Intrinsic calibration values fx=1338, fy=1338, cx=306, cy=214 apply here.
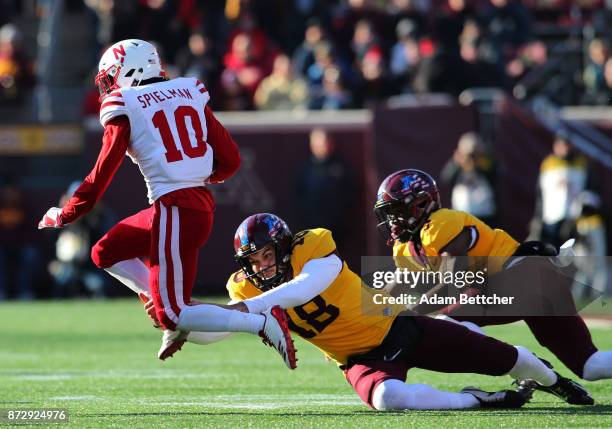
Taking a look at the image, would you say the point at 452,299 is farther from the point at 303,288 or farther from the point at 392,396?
the point at 303,288

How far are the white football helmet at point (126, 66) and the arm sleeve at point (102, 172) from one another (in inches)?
11.8

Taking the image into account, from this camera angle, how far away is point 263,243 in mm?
6008

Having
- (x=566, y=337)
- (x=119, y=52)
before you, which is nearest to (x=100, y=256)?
(x=119, y=52)

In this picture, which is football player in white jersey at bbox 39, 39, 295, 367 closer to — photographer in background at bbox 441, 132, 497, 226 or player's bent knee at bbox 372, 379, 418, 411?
player's bent knee at bbox 372, 379, 418, 411

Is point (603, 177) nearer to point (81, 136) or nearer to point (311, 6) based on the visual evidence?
point (311, 6)

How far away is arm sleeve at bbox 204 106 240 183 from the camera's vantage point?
6.80 metres

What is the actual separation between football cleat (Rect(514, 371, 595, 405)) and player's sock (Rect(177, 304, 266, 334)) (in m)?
1.33

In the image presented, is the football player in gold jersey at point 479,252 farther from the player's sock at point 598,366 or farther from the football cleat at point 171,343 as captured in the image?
the football cleat at point 171,343

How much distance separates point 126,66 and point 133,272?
1038 millimetres

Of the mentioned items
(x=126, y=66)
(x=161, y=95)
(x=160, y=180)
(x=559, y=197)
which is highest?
(x=126, y=66)

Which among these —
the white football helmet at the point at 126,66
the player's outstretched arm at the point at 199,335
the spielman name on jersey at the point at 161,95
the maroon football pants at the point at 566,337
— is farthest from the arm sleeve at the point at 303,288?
the white football helmet at the point at 126,66

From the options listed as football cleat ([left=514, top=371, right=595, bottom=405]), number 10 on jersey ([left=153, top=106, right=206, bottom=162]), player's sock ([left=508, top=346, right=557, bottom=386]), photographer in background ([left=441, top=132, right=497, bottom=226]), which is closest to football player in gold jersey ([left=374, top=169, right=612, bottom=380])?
football cleat ([left=514, top=371, right=595, bottom=405])

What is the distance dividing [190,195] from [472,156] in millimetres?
7312

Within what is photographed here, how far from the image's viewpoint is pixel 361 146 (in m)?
14.8
